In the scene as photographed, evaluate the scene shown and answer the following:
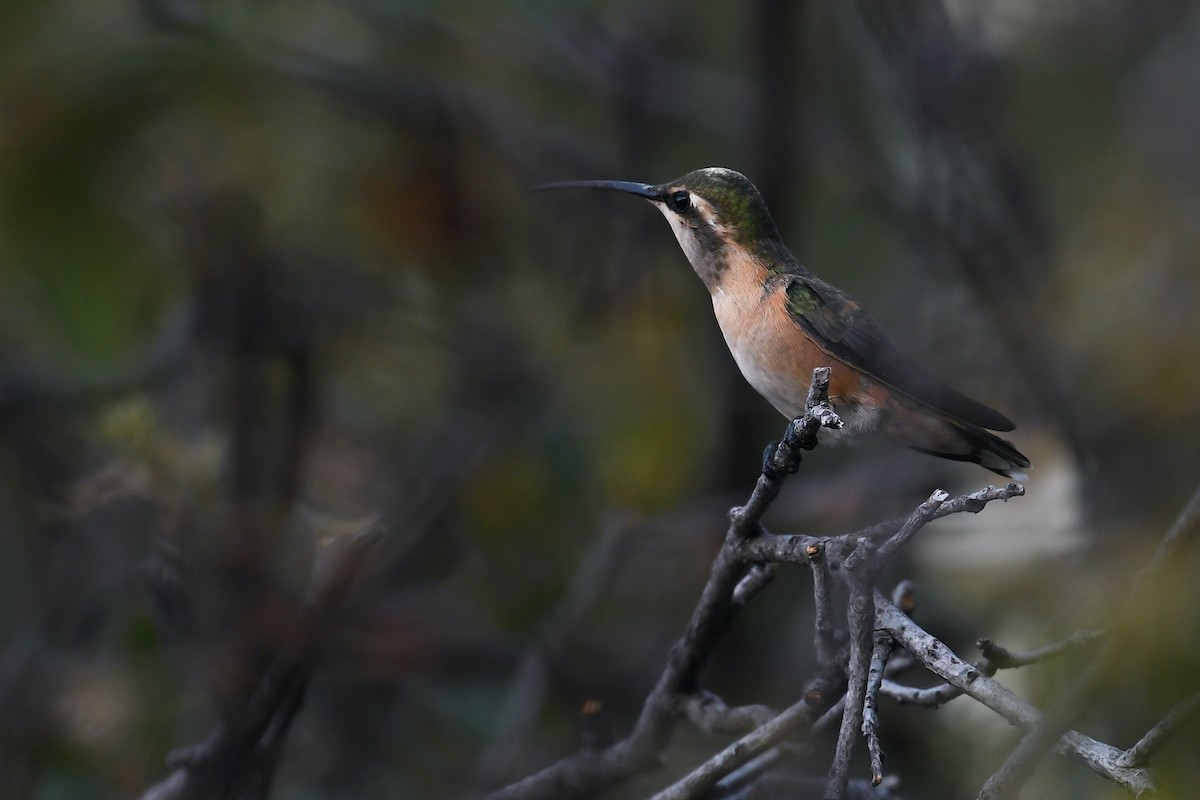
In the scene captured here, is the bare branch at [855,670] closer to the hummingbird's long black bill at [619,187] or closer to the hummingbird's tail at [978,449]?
the hummingbird's tail at [978,449]

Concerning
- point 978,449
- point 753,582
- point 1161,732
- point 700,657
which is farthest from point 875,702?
point 978,449

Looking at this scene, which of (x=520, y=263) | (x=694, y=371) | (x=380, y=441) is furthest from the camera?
(x=520, y=263)

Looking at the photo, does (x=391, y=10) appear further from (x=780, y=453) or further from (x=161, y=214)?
(x=780, y=453)

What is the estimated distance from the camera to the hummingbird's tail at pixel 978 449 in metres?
3.67

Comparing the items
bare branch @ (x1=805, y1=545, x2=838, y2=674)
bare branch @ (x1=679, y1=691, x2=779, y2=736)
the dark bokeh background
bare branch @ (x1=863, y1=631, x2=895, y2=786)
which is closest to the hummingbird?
the dark bokeh background

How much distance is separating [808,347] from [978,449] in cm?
64

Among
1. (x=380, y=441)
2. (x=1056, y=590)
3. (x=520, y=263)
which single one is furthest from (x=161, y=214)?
(x=1056, y=590)

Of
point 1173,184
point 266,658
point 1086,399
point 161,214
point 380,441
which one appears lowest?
point 380,441

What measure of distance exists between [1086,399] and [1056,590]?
1.80 meters

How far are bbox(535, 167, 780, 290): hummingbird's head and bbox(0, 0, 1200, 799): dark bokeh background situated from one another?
1.49 meters

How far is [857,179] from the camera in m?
6.90

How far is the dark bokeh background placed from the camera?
4.47 m

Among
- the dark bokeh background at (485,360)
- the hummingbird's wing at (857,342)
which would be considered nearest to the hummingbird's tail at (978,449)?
the hummingbird's wing at (857,342)

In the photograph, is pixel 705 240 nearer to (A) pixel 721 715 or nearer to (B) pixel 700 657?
(B) pixel 700 657
